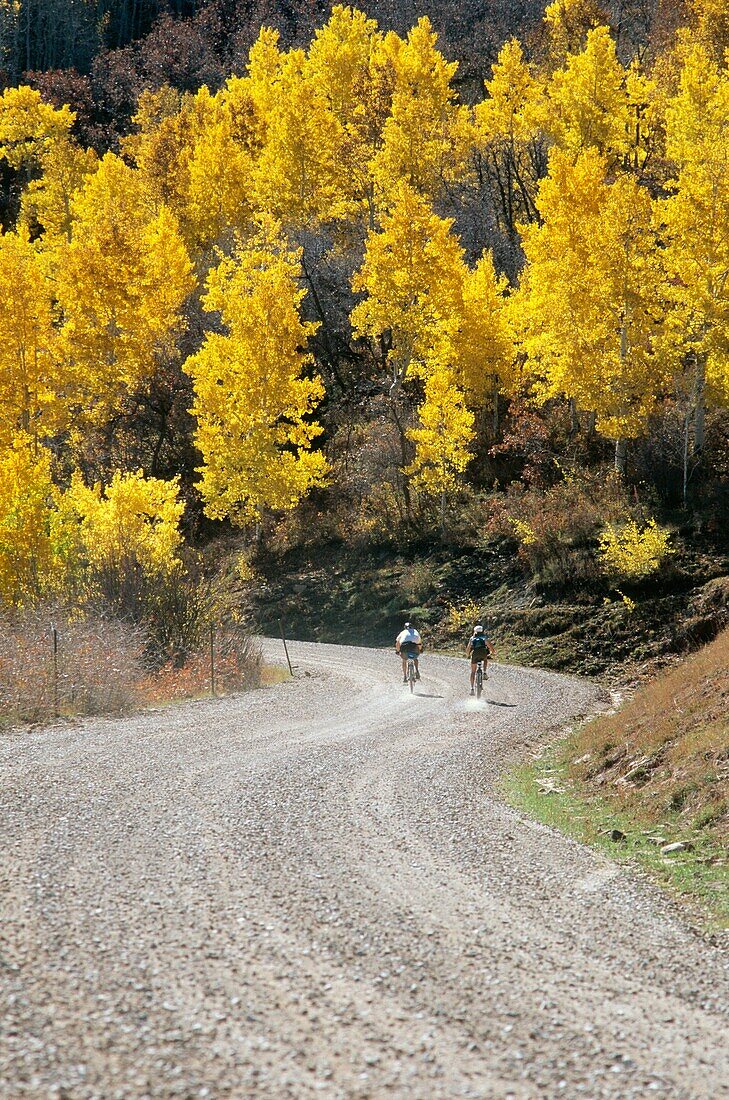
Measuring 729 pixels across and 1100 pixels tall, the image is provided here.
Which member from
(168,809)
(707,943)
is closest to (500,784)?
(168,809)

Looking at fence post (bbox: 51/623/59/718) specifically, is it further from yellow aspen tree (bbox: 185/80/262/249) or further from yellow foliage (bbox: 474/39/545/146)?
yellow foliage (bbox: 474/39/545/146)

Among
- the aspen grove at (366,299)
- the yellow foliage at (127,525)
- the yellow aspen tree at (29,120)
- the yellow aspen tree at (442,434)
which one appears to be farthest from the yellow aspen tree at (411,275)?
the yellow aspen tree at (29,120)

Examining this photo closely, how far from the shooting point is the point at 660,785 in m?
11.7

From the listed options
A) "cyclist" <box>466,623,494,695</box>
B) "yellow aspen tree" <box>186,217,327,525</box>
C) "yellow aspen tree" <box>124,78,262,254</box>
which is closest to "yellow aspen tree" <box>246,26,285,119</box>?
"yellow aspen tree" <box>124,78,262,254</box>

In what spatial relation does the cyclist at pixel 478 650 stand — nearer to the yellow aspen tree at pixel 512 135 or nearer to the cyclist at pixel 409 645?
the cyclist at pixel 409 645

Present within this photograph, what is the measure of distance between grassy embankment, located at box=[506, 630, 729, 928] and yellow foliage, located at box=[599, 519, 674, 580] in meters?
11.3

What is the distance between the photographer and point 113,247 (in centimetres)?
3662

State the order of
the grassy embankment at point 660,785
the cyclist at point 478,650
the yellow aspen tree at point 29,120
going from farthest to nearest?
the yellow aspen tree at point 29,120 < the cyclist at point 478,650 < the grassy embankment at point 660,785

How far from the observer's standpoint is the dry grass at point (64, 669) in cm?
1759

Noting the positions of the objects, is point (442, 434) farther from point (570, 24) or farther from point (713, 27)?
point (570, 24)

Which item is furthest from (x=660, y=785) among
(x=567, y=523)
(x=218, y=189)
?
(x=218, y=189)

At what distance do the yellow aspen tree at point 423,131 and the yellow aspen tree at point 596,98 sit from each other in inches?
265

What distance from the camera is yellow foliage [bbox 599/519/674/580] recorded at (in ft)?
91.0

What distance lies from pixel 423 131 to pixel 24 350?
2646 cm
